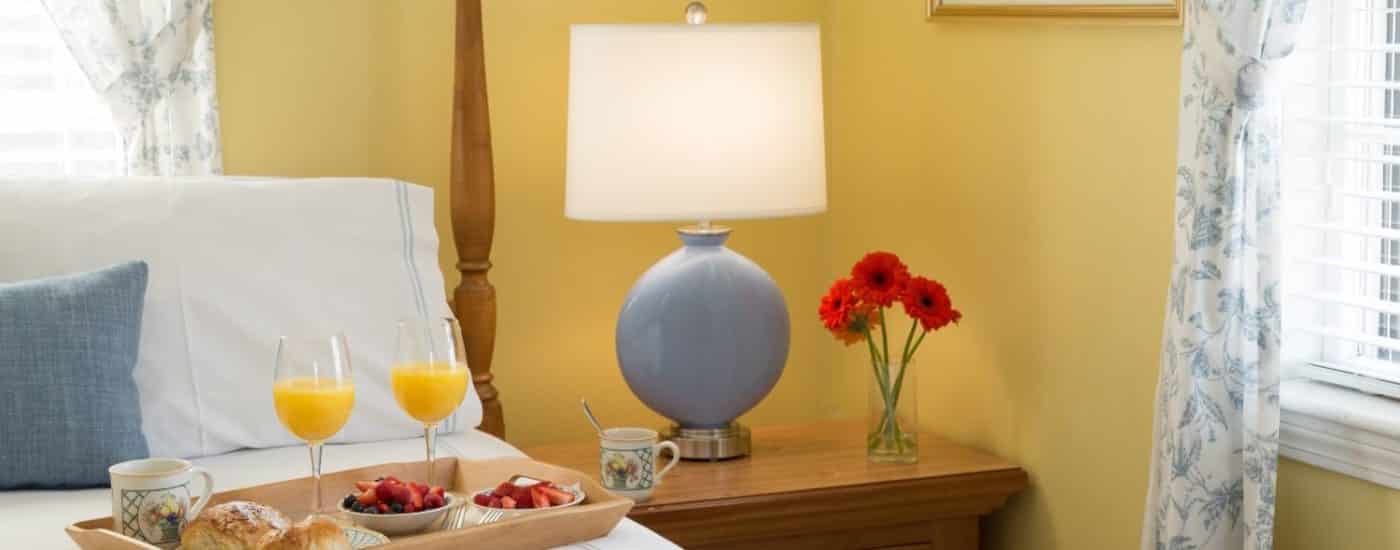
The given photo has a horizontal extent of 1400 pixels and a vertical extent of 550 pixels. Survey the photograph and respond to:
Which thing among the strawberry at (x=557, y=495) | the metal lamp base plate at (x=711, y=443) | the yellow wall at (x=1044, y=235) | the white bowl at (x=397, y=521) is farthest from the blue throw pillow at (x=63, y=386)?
the yellow wall at (x=1044, y=235)

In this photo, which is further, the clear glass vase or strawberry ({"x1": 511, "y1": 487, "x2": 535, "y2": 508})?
the clear glass vase

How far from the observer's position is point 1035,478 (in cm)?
254

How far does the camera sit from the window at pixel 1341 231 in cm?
196

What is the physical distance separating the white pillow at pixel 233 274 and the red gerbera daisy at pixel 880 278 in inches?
24.1

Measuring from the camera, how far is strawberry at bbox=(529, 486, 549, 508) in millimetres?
1785

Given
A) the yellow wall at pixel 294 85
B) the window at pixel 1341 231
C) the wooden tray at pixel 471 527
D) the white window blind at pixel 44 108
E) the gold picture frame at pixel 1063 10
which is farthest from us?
Answer: the yellow wall at pixel 294 85

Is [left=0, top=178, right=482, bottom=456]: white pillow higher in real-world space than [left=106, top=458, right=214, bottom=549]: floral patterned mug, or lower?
higher

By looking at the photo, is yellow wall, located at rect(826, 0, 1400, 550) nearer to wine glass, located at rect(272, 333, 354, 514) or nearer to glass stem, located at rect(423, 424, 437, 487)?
glass stem, located at rect(423, 424, 437, 487)

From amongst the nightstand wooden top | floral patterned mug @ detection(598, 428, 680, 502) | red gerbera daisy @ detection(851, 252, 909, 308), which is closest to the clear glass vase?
the nightstand wooden top

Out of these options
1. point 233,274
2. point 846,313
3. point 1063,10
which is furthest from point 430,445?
point 1063,10

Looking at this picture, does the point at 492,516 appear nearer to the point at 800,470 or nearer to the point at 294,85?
the point at 800,470

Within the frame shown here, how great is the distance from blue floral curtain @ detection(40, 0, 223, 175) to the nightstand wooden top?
75 cm

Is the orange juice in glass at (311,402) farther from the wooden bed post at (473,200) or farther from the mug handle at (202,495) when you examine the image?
the wooden bed post at (473,200)

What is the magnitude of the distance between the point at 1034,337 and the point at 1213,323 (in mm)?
595
